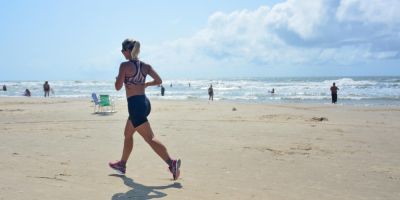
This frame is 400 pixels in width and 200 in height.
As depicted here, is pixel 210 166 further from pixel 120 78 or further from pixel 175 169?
pixel 120 78

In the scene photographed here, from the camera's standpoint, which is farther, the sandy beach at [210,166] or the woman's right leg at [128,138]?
the woman's right leg at [128,138]

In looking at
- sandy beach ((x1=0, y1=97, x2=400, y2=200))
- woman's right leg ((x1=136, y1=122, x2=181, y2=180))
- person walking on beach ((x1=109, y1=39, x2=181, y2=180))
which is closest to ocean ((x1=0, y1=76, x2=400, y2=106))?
sandy beach ((x1=0, y1=97, x2=400, y2=200))

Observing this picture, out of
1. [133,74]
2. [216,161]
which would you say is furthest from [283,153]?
[133,74]

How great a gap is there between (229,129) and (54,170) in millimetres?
6173

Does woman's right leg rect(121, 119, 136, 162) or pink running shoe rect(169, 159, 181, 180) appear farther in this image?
woman's right leg rect(121, 119, 136, 162)

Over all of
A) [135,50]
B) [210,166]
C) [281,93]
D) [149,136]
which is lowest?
[210,166]

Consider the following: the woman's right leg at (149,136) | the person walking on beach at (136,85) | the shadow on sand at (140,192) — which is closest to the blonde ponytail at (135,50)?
the person walking on beach at (136,85)

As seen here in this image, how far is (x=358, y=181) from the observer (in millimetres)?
5336

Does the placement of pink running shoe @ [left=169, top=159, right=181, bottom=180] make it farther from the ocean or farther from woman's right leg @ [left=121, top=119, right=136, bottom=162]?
the ocean

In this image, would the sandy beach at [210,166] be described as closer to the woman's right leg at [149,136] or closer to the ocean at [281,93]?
the woman's right leg at [149,136]

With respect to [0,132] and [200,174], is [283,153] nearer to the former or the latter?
[200,174]

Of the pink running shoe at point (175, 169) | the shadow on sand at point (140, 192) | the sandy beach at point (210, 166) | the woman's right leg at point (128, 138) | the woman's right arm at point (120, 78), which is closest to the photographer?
the shadow on sand at point (140, 192)

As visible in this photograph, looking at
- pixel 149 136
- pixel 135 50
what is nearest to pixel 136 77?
pixel 135 50

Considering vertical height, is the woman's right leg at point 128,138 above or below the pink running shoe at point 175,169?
above
